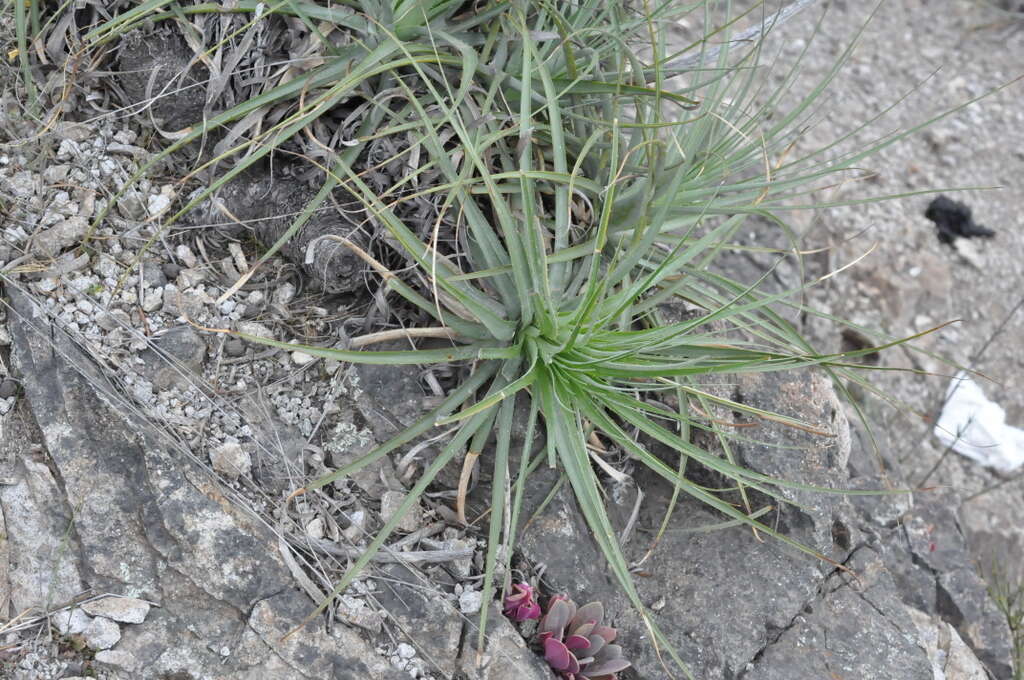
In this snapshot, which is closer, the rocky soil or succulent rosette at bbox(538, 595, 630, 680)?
the rocky soil

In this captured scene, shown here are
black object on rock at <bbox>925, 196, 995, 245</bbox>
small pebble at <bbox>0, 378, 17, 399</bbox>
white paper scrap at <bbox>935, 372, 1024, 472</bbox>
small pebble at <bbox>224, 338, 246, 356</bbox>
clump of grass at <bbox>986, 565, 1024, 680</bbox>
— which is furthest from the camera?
black object on rock at <bbox>925, 196, 995, 245</bbox>

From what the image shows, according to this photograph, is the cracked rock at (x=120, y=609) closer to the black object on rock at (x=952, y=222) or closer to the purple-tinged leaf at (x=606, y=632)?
the purple-tinged leaf at (x=606, y=632)

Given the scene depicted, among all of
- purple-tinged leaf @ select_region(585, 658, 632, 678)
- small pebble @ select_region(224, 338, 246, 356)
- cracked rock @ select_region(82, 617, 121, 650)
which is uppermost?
small pebble @ select_region(224, 338, 246, 356)

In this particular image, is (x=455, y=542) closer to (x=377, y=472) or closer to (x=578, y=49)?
(x=377, y=472)

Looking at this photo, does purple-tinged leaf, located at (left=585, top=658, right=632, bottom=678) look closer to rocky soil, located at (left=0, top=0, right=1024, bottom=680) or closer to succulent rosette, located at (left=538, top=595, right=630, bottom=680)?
succulent rosette, located at (left=538, top=595, right=630, bottom=680)

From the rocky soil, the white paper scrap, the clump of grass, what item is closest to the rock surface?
the rocky soil

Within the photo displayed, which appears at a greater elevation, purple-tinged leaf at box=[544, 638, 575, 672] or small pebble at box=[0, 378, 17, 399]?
small pebble at box=[0, 378, 17, 399]
